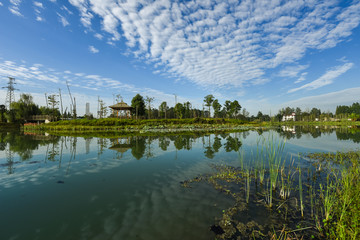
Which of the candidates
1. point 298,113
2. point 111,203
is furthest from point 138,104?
point 298,113

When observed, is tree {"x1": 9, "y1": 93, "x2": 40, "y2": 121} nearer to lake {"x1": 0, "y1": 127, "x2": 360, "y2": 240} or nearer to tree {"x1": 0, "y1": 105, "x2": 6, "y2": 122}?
tree {"x1": 0, "y1": 105, "x2": 6, "y2": 122}

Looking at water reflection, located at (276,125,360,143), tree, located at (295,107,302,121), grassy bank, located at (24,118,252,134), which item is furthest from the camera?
tree, located at (295,107,302,121)

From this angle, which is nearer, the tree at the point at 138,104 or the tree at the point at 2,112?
the tree at the point at 2,112

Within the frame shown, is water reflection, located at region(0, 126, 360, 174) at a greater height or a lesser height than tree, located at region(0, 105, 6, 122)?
lesser

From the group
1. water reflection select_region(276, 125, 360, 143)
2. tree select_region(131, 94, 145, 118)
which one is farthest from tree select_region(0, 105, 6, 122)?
water reflection select_region(276, 125, 360, 143)

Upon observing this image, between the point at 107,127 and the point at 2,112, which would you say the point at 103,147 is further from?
the point at 2,112

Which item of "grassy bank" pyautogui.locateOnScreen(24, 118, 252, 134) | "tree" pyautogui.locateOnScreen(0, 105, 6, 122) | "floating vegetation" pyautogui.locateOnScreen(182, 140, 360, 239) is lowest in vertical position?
"floating vegetation" pyautogui.locateOnScreen(182, 140, 360, 239)

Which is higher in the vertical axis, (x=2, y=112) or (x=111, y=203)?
(x=2, y=112)

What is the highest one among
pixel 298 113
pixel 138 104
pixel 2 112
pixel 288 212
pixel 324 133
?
pixel 138 104

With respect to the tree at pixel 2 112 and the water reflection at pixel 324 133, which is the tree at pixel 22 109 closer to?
the tree at pixel 2 112

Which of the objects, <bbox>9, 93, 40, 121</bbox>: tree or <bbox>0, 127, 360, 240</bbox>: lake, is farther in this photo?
<bbox>9, 93, 40, 121</bbox>: tree

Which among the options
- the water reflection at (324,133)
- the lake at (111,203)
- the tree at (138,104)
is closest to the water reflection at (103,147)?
the lake at (111,203)

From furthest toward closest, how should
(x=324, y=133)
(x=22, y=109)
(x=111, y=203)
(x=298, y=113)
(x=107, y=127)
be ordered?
1. (x=298, y=113)
2. (x=22, y=109)
3. (x=107, y=127)
4. (x=324, y=133)
5. (x=111, y=203)

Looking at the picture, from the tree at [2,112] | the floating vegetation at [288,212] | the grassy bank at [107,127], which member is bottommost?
the floating vegetation at [288,212]
